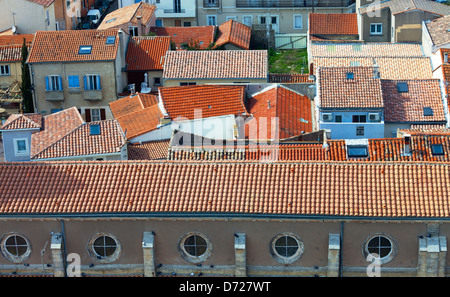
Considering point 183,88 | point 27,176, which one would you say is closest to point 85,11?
point 183,88

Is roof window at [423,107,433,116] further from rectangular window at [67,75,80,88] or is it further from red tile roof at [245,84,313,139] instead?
rectangular window at [67,75,80,88]

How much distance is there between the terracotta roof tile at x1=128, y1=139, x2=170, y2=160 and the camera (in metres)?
57.3

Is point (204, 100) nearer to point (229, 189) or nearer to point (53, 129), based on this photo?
point (53, 129)

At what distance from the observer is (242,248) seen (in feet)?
131

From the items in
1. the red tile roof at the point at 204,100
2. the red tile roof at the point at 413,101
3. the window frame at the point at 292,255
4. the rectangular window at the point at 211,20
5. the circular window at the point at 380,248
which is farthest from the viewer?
the rectangular window at the point at 211,20

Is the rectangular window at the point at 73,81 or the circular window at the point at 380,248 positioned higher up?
the rectangular window at the point at 73,81

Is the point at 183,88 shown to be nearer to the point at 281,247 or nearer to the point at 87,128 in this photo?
the point at 87,128

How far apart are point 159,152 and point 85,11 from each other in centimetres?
4467

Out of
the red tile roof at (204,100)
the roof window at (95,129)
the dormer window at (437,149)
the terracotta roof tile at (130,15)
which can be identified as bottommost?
the dormer window at (437,149)

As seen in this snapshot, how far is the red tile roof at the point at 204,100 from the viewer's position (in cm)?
6288

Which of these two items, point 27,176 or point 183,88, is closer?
point 27,176

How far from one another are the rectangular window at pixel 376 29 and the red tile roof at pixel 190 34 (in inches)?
A: 585

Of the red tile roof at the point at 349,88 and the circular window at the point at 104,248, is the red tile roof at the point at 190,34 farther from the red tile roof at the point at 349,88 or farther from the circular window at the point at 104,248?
the circular window at the point at 104,248

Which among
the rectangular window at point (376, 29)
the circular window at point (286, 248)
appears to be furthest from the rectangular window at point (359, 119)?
the circular window at point (286, 248)
